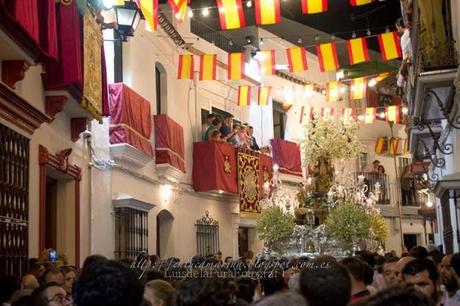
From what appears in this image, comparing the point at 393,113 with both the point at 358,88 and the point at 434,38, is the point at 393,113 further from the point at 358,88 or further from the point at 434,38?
the point at 434,38

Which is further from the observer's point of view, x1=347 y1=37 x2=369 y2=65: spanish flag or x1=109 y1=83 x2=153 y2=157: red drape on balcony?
x1=347 y1=37 x2=369 y2=65: spanish flag

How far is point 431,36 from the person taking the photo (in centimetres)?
1225

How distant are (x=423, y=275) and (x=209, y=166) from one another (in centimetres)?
1709

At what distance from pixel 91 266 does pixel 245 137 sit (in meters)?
21.3

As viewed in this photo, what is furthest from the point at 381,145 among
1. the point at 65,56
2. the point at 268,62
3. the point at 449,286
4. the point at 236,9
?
the point at 449,286

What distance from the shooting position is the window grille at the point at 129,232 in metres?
16.7

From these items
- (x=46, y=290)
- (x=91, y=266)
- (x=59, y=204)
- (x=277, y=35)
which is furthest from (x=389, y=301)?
(x=277, y=35)

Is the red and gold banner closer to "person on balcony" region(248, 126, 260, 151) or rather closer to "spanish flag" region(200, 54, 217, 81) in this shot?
"person on balcony" region(248, 126, 260, 151)

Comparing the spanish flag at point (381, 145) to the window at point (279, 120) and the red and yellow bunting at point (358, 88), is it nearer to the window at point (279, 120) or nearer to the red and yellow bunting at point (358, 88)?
the window at point (279, 120)

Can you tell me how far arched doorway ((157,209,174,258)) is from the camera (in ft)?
67.9

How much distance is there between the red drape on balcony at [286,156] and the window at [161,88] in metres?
7.95

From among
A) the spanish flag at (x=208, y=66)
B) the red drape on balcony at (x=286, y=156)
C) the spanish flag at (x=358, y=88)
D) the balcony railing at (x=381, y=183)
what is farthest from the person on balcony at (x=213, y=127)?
the balcony railing at (x=381, y=183)

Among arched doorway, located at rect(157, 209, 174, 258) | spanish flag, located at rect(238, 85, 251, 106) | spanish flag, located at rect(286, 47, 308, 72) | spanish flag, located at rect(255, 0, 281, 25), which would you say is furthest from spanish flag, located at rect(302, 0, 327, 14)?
spanish flag, located at rect(238, 85, 251, 106)

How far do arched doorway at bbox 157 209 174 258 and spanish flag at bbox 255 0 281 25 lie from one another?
741 cm
